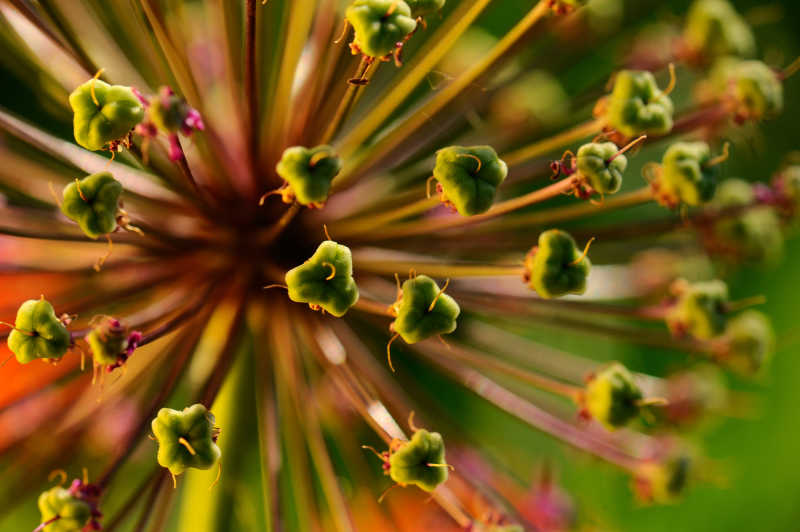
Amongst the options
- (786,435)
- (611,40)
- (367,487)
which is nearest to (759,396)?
(786,435)

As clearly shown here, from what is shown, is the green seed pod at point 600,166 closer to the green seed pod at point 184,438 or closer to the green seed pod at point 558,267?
the green seed pod at point 558,267

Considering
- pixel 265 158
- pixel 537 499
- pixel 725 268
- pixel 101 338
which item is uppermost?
pixel 265 158

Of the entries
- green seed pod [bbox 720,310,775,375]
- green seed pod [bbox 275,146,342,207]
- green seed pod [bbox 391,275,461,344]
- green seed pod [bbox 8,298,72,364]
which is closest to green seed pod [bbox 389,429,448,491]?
green seed pod [bbox 391,275,461,344]

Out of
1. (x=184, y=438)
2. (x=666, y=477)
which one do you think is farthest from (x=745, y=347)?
(x=184, y=438)

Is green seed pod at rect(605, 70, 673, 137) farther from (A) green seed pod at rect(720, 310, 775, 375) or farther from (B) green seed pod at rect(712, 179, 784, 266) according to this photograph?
(A) green seed pod at rect(720, 310, 775, 375)

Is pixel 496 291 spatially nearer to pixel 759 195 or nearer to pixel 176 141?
pixel 759 195

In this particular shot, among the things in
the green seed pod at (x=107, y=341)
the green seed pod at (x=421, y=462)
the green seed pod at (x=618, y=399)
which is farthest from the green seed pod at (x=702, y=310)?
the green seed pod at (x=107, y=341)
